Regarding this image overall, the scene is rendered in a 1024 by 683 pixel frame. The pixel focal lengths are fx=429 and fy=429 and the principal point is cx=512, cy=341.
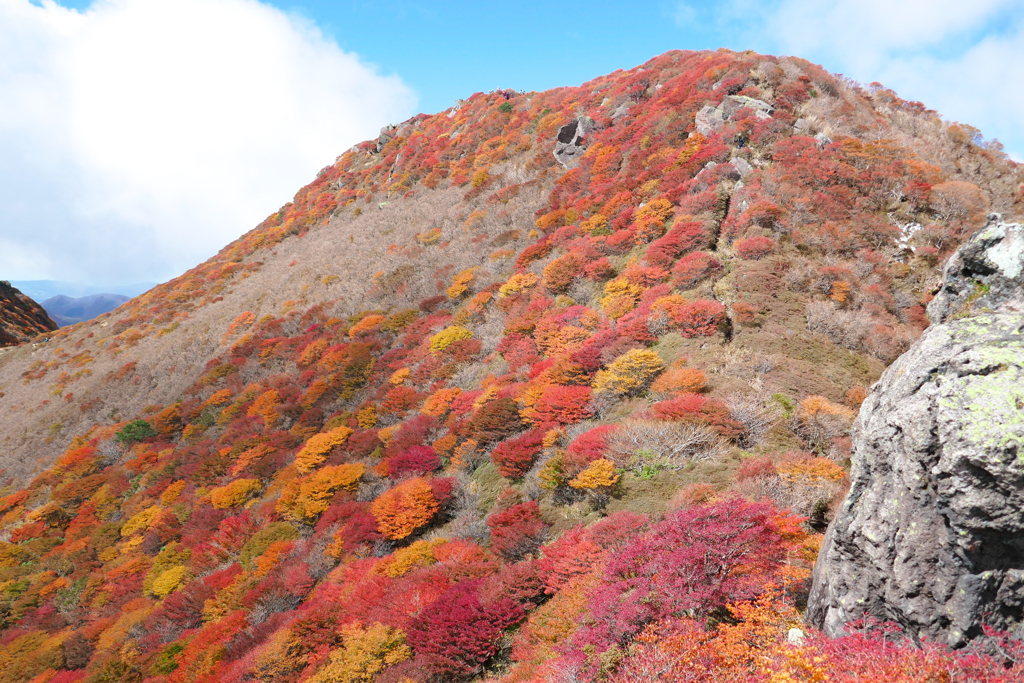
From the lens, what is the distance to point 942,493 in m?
3.86

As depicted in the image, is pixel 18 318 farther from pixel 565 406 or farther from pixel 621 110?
pixel 565 406

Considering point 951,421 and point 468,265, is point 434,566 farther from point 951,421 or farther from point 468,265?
point 468,265

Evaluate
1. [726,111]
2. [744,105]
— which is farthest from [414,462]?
[744,105]

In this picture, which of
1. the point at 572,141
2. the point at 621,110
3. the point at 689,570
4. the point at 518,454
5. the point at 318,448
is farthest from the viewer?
the point at 572,141

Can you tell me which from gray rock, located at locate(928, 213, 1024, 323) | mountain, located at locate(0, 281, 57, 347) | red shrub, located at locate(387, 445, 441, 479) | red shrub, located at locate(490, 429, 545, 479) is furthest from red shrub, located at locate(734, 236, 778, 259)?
mountain, located at locate(0, 281, 57, 347)

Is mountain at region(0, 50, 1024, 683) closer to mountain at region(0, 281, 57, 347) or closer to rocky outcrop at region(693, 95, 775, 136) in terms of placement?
rocky outcrop at region(693, 95, 775, 136)

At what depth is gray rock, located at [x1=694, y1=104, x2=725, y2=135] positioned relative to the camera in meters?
18.7

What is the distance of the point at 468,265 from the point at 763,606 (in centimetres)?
1949

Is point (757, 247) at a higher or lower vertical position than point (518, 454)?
higher

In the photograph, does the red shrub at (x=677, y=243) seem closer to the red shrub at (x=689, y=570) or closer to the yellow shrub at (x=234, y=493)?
the red shrub at (x=689, y=570)

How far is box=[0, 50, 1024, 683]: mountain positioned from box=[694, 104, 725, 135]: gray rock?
22 cm

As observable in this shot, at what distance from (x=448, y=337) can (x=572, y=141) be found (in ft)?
56.0

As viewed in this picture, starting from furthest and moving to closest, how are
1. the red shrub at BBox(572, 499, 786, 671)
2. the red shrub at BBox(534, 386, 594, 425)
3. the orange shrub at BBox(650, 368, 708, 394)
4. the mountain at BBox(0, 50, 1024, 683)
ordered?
the red shrub at BBox(534, 386, 594, 425) < the orange shrub at BBox(650, 368, 708, 394) < the mountain at BBox(0, 50, 1024, 683) < the red shrub at BBox(572, 499, 786, 671)

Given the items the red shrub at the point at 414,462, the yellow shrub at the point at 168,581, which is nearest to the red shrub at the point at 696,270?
the red shrub at the point at 414,462
